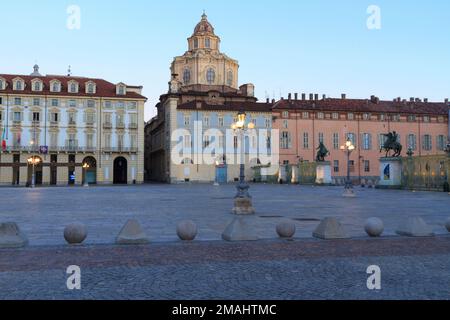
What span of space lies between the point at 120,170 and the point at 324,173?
33851 mm

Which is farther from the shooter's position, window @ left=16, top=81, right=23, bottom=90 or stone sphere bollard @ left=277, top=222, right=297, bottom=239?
window @ left=16, top=81, right=23, bottom=90

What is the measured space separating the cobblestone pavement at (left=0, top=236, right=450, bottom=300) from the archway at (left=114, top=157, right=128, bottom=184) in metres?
61.0

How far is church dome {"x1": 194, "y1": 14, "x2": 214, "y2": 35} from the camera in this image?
83419 millimetres

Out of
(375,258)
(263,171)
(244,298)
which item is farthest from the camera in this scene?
(263,171)

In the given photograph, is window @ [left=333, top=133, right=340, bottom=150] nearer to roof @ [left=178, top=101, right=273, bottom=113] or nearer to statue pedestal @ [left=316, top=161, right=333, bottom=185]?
roof @ [left=178, top=101, right=273, bottom=113]

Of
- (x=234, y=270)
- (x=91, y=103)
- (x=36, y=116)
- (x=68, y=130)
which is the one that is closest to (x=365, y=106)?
(x=91, y=103)

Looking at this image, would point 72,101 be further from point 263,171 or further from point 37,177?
point 263,171

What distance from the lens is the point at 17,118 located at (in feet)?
204

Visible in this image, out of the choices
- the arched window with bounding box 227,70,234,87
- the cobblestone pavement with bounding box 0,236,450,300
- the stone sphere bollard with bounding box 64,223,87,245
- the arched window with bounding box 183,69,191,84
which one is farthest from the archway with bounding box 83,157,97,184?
the cobblestone pavement with bounding box 0,236,450,300

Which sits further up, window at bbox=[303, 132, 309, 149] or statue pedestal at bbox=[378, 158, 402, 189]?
window at bbox=[303, 132, 309, 149]

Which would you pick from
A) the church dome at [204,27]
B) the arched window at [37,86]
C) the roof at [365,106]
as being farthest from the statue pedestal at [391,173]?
the church dome at [204,27]

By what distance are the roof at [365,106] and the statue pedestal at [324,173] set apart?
990 inches
